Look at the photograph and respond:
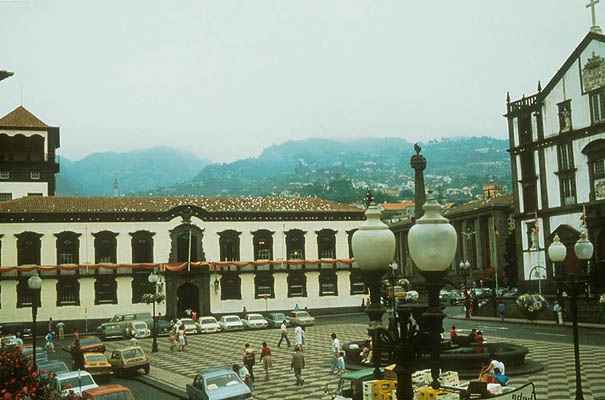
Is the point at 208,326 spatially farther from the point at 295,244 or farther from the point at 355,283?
the point at 355,283

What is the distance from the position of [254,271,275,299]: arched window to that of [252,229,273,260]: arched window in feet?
5.26

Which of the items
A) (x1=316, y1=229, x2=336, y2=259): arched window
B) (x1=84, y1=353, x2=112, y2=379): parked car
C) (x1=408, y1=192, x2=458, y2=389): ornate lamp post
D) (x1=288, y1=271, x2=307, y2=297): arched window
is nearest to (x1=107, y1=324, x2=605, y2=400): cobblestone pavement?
(x1=84, y1=353, x2=112, y2=379): parked car

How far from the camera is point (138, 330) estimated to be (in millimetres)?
42781

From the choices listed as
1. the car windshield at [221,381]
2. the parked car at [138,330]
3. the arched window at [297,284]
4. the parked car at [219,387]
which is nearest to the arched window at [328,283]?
the arched window at [297,284]

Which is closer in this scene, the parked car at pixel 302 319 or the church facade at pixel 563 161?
the church facade at pixel 563 161

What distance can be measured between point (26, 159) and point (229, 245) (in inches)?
915

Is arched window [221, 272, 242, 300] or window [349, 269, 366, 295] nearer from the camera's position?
arched window [221, 272, 242, 300]

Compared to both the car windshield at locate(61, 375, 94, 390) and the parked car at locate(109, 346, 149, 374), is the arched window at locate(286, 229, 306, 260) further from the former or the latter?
the car windshield at locate(61, 375, 94, 390)

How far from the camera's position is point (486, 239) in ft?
243

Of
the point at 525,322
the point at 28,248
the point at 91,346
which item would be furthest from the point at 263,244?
the point at 91,346

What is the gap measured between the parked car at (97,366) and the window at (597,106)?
37087 mm

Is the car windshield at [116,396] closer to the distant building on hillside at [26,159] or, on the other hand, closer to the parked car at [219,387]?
the parked car at [219,387]

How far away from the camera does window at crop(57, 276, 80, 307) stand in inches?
1916

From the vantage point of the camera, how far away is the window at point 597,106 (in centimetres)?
4353
